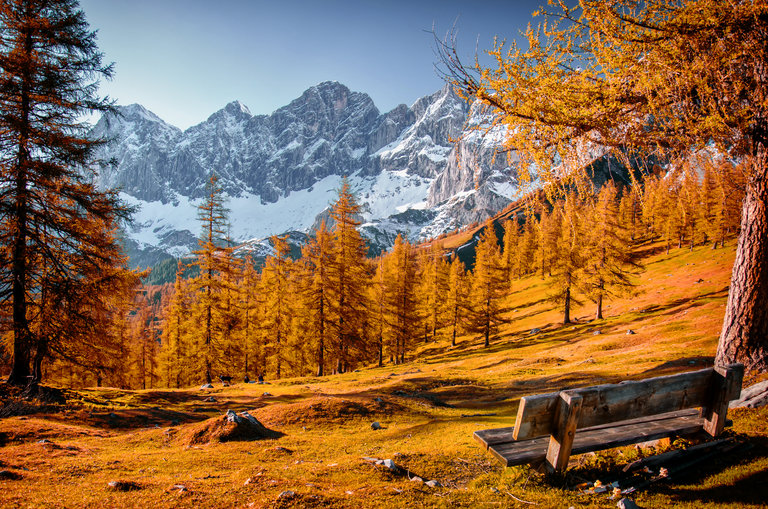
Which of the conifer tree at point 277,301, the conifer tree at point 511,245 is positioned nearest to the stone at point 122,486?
the conifer tree at point 277,301

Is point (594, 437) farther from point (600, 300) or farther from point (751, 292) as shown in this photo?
point (600, 300)

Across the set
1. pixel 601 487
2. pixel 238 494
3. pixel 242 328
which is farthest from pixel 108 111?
pixel 242 328

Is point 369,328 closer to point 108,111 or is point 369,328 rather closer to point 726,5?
point 108,111

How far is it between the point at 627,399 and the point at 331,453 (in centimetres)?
603

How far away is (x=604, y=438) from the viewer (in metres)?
5.04

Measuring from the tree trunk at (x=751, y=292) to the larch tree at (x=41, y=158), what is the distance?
20.0m

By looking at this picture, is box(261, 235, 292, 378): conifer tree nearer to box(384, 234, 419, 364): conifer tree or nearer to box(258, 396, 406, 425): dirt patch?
box(384, 234, 419, 364): conifer tree

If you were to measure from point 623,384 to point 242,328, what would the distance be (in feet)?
104

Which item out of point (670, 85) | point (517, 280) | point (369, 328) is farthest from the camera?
point (517, 280)

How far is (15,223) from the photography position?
12.7m

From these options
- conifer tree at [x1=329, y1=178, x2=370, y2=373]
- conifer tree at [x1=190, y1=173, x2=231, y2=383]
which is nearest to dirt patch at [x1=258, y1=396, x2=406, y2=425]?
conifer tree at [x1=329, y1=178, x2=370, y2=373]

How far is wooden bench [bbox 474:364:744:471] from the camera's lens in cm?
450

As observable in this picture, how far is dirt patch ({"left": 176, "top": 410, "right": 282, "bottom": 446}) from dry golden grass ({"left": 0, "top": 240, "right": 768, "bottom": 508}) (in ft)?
0.42

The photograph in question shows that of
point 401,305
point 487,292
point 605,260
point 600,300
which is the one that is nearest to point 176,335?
point 401,305
